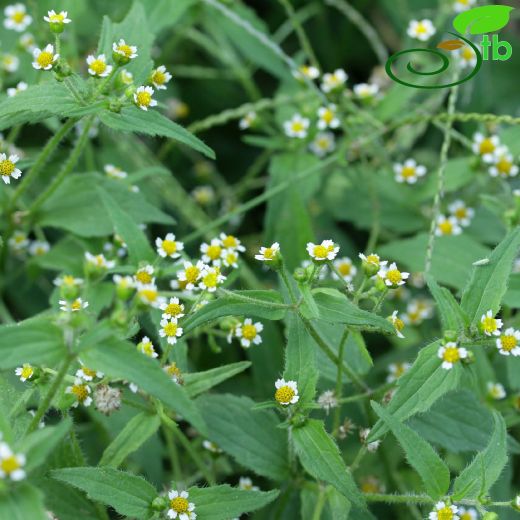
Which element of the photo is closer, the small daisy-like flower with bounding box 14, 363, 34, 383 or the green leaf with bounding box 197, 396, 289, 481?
the small daisy-like flower with bounding box 14, 363, 34, 383

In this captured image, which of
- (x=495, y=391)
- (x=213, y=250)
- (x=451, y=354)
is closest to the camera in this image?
(x=451, y=354)

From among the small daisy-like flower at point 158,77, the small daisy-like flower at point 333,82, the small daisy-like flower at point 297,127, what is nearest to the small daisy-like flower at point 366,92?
the small daisy-like flower at point 333,82

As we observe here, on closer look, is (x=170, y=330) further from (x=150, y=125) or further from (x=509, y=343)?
(x=509, y=343)

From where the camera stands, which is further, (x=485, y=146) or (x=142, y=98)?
(x=485, y=146)

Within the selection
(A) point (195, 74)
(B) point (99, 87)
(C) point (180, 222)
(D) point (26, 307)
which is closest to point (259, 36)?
(A) point (195, 74)

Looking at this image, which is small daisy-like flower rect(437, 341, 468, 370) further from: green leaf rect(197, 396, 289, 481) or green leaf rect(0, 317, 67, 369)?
green leaf rect(0, 317, 67, 369)

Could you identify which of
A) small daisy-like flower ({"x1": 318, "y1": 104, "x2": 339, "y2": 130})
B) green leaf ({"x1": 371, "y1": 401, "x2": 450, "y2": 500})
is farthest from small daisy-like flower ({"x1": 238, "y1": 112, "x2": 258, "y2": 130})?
green leaf ({"x1": 371, "y1": 401, "x2": 450, "y2": 500})

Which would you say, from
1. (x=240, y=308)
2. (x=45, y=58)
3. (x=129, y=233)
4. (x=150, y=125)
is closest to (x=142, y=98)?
(x=150, y=125)
